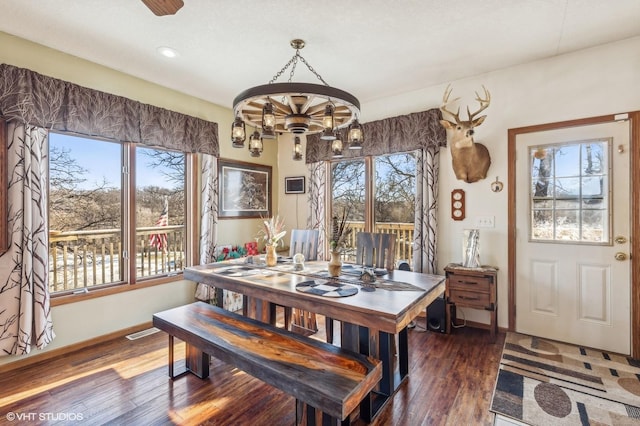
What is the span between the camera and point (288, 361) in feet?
5.82

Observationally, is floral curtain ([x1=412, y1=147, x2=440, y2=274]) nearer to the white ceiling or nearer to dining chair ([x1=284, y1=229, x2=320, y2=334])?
the white ceiling

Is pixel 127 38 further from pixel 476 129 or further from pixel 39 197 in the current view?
pixel 476 129

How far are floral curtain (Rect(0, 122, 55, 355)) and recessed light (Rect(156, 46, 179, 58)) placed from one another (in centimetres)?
127

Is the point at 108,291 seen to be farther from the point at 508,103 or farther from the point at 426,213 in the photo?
the point at 508,103

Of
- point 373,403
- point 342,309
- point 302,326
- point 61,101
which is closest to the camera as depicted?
point 342,309

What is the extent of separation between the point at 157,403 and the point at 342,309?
4.93 feet

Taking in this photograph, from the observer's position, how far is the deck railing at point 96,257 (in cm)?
312

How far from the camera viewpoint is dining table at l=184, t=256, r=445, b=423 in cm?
186

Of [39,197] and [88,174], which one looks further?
[88,174]

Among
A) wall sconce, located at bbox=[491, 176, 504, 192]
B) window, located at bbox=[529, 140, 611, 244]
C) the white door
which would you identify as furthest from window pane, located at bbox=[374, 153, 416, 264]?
window, located at bbox=[529, 140, 611, 244]

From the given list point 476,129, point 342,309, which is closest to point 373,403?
point 342,309

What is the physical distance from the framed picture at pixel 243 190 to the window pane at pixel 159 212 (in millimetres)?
603

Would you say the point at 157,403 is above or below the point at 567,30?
below

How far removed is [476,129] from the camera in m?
3.54
